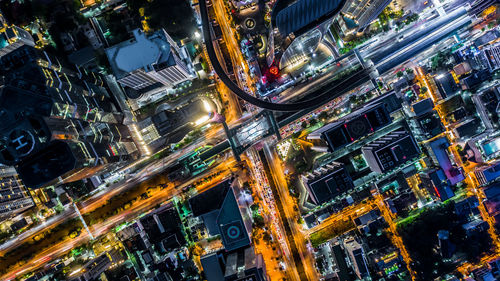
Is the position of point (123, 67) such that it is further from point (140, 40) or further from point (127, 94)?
point (127, 94)

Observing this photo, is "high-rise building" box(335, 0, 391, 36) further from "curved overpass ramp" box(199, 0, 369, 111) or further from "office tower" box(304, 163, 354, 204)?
"office tower" box(304, 163, 354, 204)

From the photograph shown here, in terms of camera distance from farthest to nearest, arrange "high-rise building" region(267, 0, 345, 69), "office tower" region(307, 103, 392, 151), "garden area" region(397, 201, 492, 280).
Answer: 1. "garden area" region(397, 201, 492, 280)
2. "office tower" region(307, 103, 392, 151)
3. "high-rise building" region(267, 0, 345, 69)

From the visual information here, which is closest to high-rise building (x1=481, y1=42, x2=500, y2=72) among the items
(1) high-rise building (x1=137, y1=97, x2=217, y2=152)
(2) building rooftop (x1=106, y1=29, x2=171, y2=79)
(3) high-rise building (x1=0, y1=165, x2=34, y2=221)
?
(1) high-rise building (x1=137, y1=97, x2=217, y2=152)

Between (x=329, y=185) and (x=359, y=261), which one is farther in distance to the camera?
(x=359, y=261)

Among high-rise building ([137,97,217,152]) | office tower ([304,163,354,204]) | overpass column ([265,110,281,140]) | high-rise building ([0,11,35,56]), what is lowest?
office tower ([304,163,354,204])

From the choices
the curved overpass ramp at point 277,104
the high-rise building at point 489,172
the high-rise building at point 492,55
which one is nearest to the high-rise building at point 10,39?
the curved overpass ramp at point 277,104

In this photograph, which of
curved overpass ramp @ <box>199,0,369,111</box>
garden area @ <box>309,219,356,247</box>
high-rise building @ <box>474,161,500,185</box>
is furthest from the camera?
garden area @ <box>309,219,356,247</box>

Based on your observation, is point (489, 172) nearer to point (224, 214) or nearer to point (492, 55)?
point (492, 55)

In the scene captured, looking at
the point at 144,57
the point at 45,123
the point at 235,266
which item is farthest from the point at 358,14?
the point at 45,123
